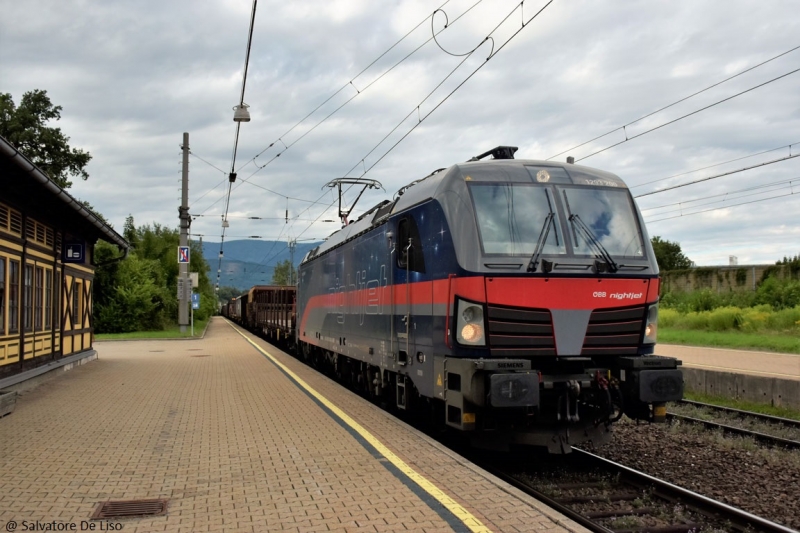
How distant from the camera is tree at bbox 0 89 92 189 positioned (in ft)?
138

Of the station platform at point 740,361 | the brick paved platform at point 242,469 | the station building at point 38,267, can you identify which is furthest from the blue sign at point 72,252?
the station platform at point 740,361

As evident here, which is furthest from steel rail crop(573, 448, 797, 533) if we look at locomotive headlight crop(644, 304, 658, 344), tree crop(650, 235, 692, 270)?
tree crop(650, 235, 692, 270)

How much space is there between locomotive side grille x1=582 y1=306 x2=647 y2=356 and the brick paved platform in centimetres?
186

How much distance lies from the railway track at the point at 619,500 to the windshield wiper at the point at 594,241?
2162 mm

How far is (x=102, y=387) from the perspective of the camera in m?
14.3

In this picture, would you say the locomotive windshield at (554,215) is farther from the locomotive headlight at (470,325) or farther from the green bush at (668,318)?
the green bush at (668,318)

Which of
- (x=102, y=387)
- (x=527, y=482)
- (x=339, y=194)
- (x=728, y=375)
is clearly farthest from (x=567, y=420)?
(x=339, y=194)

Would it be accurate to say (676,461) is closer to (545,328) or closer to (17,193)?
(545,328)

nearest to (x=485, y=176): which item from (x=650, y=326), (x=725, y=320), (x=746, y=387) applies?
(x=650, y=326)

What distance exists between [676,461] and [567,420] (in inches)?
92.3

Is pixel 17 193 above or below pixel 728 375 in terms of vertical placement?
above

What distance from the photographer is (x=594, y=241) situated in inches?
302

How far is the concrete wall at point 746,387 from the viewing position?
1255 cm

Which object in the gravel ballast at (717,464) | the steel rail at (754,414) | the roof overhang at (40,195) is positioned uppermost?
the roof overhang at (40,195)
